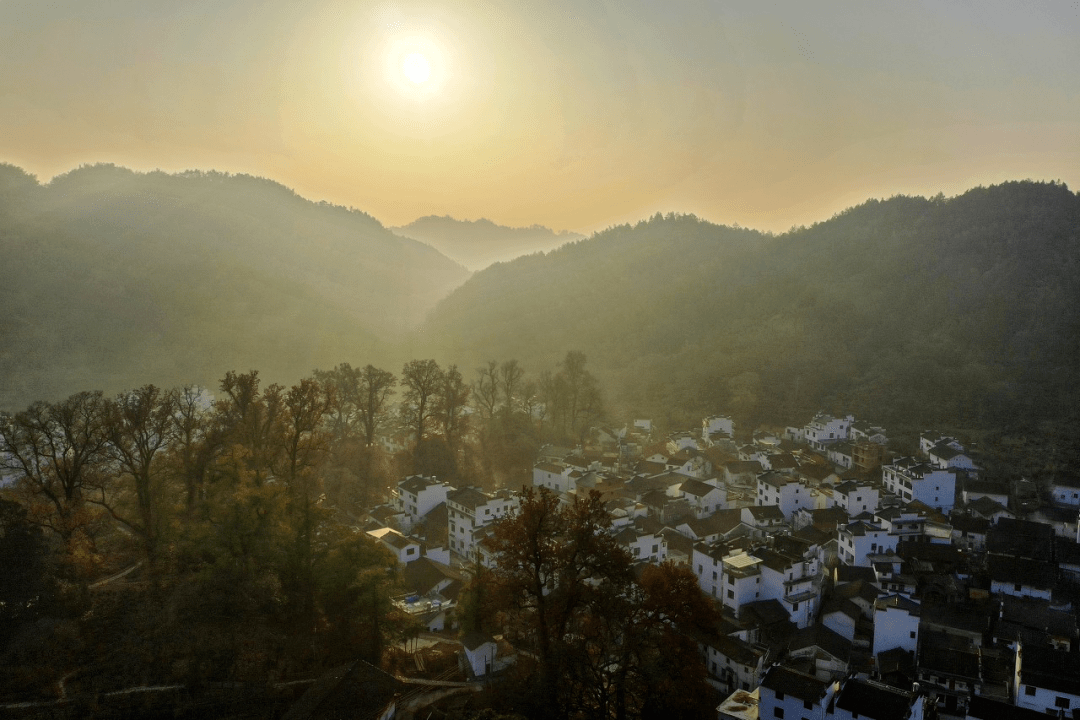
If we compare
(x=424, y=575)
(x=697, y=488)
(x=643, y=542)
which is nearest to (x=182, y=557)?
(x=424, y=575)

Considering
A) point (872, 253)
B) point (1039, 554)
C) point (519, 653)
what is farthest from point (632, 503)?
point (872, 253)

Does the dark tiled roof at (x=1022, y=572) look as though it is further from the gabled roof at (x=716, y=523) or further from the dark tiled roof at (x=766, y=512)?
the gabled roof at (x=716, y=523)

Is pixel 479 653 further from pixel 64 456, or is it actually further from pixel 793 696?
pixel 64 456

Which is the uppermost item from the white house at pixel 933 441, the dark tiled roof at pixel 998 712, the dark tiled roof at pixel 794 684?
the white house at pixel 933 441

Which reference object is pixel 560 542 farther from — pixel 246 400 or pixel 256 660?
pixel 246 400

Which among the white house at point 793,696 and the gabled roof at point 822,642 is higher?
the white house at point 793,696

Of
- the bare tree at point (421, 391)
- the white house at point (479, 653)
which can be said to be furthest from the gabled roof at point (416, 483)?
the white house at point (479, 653)
